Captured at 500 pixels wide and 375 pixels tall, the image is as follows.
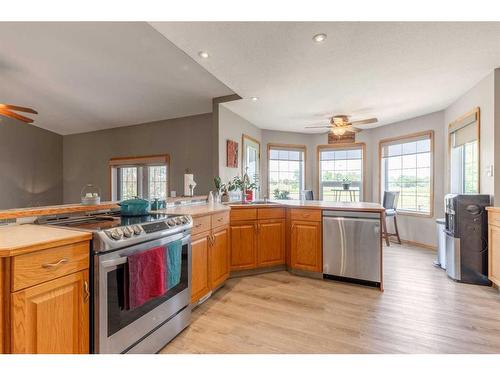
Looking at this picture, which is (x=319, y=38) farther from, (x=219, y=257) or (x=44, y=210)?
(x=44, y=210)

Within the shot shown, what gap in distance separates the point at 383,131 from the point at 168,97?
4.31 metres

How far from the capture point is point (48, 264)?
1135 mm

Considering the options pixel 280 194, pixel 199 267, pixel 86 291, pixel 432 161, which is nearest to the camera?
pixel 86 291

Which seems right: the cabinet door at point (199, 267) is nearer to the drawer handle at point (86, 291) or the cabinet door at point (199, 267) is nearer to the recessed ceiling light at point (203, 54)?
the drawer handle at point (86, 291)

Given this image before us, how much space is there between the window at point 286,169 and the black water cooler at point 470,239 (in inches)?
126

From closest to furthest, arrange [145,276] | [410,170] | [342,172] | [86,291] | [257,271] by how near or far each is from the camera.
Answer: [86,291], [145,276], [257,271], [410,170], [342,172]

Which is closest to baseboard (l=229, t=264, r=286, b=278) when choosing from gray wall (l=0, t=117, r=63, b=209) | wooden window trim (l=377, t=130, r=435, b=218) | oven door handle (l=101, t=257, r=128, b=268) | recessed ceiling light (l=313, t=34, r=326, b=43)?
oven door handle (l=101, t=257, r=128, b=268)

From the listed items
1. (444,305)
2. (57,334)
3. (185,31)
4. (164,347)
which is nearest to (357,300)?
(444,305)

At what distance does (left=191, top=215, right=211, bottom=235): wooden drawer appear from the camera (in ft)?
7.20

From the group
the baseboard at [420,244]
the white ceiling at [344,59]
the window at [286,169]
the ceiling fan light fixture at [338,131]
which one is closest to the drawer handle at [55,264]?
the white ceiling at [344,59]

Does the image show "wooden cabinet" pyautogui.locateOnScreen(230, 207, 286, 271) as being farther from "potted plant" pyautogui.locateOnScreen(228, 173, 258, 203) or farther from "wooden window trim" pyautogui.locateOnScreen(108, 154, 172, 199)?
"wooden window trim" pyautogui.locateOnScreen(108, 154, 172, 199)

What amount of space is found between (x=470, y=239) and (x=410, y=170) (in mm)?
2244

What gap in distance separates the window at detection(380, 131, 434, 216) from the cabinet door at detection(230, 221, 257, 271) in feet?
11.3

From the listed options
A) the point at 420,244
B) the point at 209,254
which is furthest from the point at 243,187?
the point at 420,244
